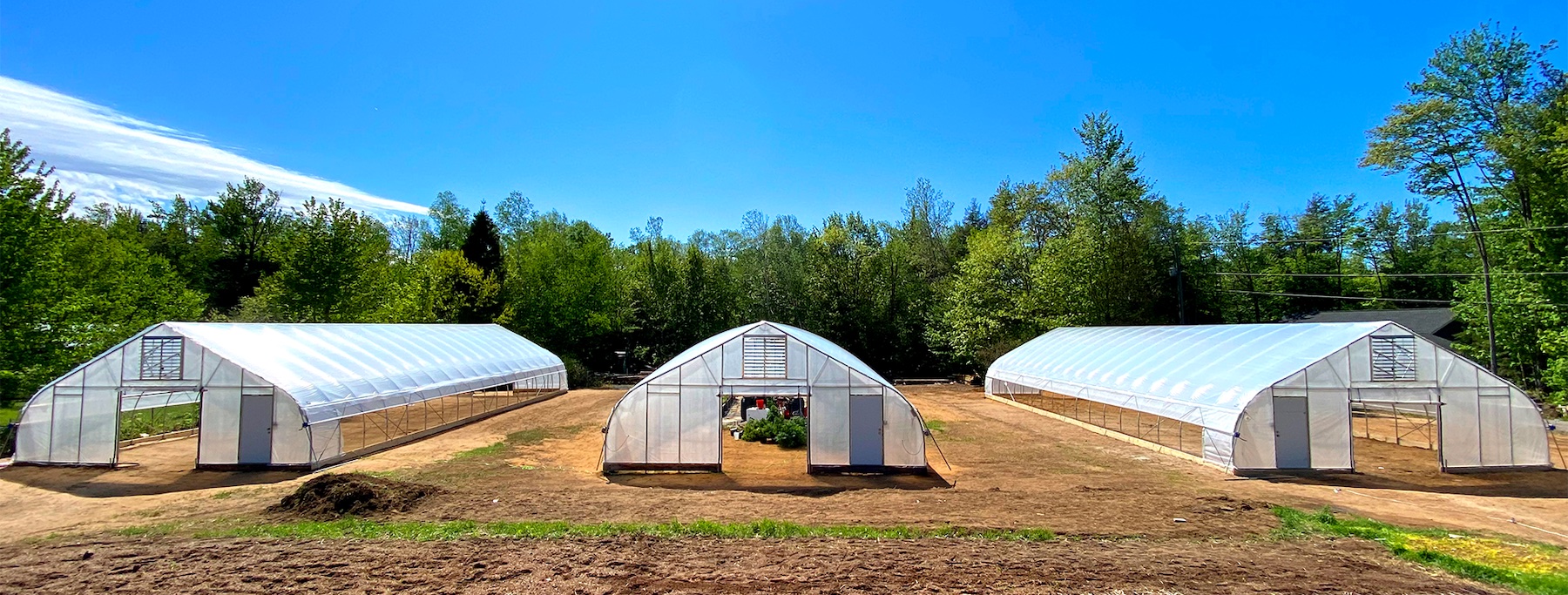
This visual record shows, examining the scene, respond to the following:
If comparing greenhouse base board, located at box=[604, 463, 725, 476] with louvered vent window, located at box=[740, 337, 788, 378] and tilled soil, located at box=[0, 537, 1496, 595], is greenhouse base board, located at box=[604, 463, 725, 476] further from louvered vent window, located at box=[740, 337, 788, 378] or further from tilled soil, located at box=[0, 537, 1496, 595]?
tilled soil, located at box=[0, 537, 1496, 595]

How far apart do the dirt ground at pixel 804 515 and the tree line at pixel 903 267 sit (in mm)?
11900

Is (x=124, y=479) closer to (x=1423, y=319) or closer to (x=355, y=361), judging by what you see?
(x=355, y=361)

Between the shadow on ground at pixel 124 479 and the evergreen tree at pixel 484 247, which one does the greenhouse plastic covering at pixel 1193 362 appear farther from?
the evergreen tree at pixel 484 247

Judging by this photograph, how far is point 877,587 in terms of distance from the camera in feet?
→ 28.5

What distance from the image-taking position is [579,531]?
11.0 m

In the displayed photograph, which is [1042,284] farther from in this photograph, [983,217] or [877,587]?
[877,587]

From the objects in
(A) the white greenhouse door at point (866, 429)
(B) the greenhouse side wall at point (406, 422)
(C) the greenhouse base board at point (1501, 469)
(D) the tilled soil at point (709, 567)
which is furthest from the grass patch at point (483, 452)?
(C) the greenhouse base board at point (1501, 469)

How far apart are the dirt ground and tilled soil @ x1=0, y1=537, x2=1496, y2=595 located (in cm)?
4

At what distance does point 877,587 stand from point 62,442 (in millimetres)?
19579

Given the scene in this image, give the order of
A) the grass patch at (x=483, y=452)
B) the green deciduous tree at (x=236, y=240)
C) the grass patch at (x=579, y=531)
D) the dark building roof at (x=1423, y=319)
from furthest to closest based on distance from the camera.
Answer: the green deciduous tree at (x=236, y=240), the dark building roof at (x=1423, y=319), the grass patch at (x=483, y=452), the grass patch at (x=579, y=531)

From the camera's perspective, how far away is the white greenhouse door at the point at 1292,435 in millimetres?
15953

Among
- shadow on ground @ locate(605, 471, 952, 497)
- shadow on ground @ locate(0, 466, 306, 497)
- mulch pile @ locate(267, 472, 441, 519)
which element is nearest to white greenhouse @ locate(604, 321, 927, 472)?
shadow on ground @ locate(605, 471, 952, 497)

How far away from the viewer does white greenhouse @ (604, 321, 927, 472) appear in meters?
15.9

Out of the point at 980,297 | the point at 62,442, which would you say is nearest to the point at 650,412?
the point at 62,442
